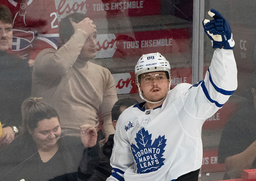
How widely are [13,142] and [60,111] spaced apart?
41 centimetres

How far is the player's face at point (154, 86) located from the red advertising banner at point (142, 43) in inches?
32.7

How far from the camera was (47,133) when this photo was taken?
15.7ft

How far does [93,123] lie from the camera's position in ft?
16.1

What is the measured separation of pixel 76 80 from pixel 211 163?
1340 millimetres

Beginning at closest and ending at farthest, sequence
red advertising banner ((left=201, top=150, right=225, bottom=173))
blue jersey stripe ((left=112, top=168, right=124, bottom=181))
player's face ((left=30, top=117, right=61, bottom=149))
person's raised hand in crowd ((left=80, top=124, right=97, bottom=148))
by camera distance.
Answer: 1. blue jersey stripe ((left=112, top=168, right=124, bottom=181))
2. player's face ((left=30, top=117, right=61, bottom=149))
3. person's raised hand in crowd ((left=80, top=124, right=97, bottom=148))
4. red advertising banner ((left=201, top=150, right=225, bottom=173))

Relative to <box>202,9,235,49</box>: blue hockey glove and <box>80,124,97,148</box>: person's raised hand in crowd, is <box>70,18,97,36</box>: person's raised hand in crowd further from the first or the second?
<box>202,9,235,49</box>: blue hockey glove

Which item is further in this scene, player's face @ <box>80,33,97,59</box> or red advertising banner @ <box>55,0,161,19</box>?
player's face @ <box>80,33,97,59</box>

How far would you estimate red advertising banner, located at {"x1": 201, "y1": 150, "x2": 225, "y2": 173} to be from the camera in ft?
17.1

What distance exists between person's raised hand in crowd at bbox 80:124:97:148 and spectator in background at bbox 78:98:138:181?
4 cm

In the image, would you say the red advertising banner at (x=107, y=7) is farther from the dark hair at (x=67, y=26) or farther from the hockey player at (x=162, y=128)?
the hockey player at (x=162, y=128)

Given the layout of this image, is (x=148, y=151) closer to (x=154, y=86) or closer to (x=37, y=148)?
(x=154, y=86)

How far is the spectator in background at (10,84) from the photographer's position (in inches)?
178

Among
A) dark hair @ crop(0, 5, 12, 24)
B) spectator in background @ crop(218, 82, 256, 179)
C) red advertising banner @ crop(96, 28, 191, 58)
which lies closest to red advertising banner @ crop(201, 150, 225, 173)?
spectator in background @ crop(218, 82, 256, 179)

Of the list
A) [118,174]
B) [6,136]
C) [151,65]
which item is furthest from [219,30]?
[6,136]
